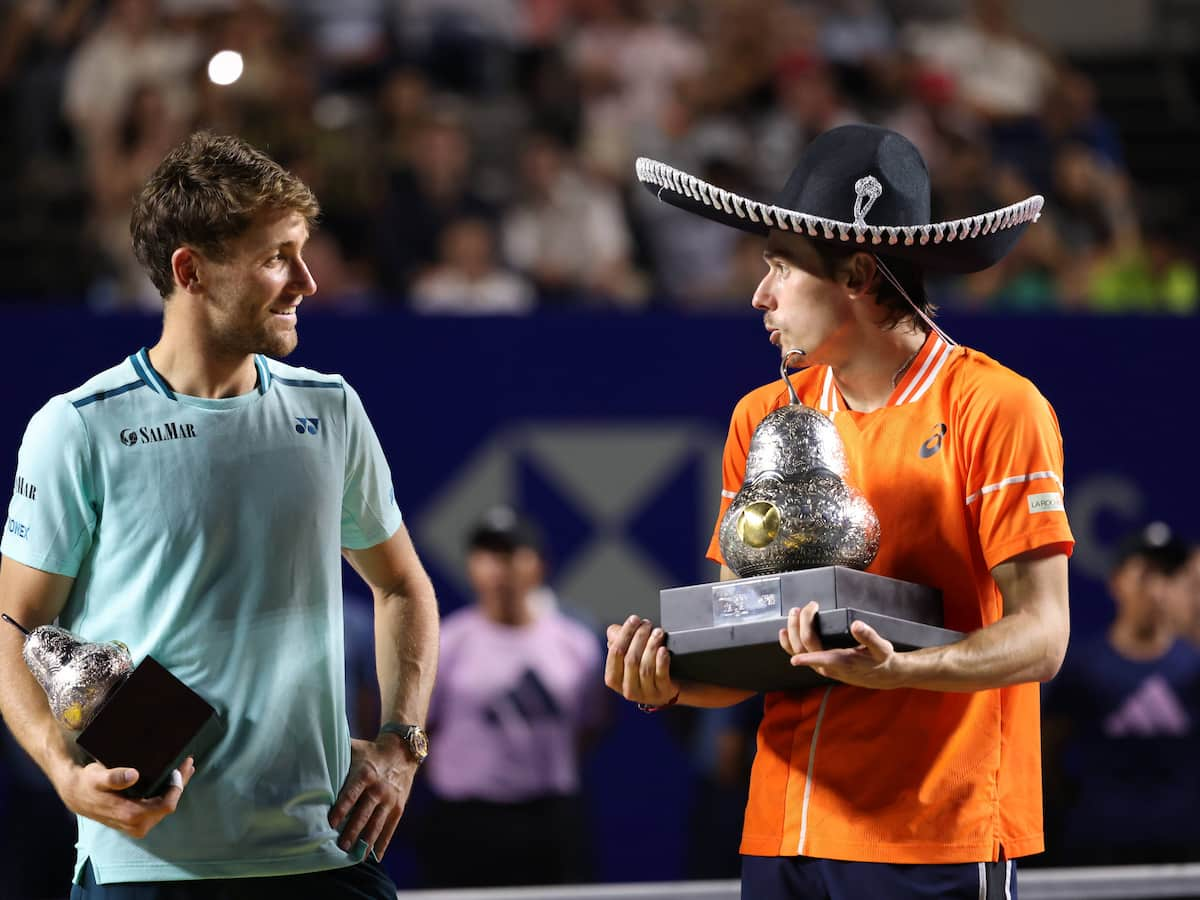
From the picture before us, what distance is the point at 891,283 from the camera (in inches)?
116

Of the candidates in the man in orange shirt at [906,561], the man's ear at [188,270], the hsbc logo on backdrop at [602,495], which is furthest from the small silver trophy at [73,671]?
the hsbc logo on backdrop at [602,495]

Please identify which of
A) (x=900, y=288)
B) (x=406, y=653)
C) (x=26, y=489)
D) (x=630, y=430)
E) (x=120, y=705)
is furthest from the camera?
(x=630, y=430)

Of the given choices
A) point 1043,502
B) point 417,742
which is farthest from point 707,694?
point 1043,502

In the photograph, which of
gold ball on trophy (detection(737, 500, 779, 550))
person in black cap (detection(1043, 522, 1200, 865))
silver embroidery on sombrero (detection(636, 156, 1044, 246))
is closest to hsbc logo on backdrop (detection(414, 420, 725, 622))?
person in black cap (detection(1043, 522, 1200, 865))

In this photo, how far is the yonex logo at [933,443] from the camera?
2812mm

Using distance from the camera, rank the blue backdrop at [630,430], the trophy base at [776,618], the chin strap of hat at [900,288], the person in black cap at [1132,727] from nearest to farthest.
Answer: the trophy base at [776,618], the chin strap of hat at [900,288], the person in black cap at [1132,727], the blue backdrop at [630,430]

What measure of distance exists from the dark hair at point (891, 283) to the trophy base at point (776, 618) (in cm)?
48

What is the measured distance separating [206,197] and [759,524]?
1.05 metres

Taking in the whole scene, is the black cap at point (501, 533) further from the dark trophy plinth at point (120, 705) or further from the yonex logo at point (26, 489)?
the dark trophy plinth at point (120, 705)

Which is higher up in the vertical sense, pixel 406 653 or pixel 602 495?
pixel 602 495

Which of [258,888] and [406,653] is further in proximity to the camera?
[406,653]

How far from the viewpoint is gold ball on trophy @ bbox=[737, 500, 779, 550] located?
2.72 metres

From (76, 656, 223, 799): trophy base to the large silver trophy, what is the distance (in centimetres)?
76

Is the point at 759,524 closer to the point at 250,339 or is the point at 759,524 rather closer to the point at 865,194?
the point at 865,194
